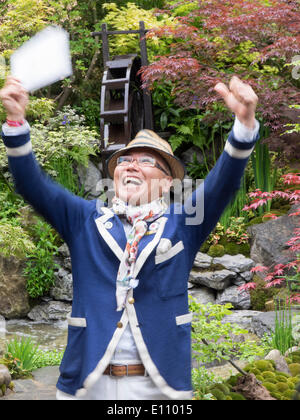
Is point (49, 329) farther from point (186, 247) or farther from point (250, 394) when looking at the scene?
point (186, 247)

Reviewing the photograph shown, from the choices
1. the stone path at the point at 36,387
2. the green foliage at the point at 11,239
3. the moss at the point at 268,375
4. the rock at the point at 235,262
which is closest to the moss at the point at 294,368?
the moss at the point at 268,375

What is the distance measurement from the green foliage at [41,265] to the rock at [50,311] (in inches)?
6.6

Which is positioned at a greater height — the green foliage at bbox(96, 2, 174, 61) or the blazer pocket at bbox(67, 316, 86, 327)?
the green foliage at bbox(96, 2, 174, 61)

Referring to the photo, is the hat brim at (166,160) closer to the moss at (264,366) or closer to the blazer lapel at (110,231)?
the blazer lapel at (110,231)

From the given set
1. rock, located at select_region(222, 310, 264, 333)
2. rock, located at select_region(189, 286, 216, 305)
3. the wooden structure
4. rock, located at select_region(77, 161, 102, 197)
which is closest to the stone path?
rock, located at select_region(222, 310, 264, 333)

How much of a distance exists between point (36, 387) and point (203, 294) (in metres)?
3.09

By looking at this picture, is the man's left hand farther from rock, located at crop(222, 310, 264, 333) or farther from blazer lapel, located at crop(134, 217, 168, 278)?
rock, located at crop(222, 310, 264, 333)

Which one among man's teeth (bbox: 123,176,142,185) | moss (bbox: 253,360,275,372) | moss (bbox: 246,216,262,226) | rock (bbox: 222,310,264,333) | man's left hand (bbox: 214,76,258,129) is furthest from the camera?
moss (bbox: 246,216,262,226)

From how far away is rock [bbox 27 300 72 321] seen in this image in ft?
22.0

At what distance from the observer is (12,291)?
672 centimetres

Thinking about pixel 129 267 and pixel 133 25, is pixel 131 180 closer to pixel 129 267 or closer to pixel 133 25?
pixel 129 267

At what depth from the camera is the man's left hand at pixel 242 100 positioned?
1.60 m

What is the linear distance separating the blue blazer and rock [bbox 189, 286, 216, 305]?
4906 mm

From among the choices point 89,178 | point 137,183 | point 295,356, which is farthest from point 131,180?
point 89,178
